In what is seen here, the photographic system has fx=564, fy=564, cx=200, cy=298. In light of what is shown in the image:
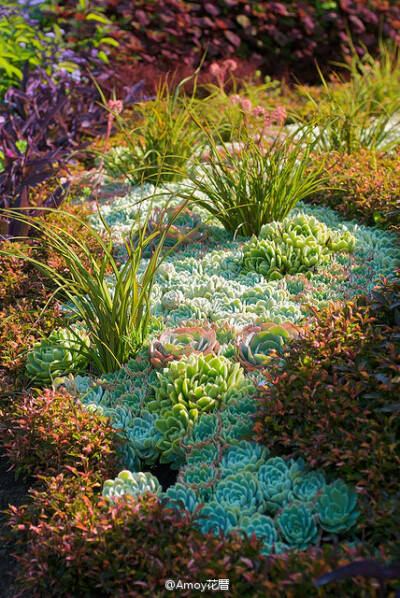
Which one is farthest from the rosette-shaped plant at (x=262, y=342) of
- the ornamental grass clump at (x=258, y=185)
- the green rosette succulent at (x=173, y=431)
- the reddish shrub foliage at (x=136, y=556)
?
the ornamental grass clump at (x=258, y=185)

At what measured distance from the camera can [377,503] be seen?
182cm

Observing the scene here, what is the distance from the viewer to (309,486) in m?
2.04

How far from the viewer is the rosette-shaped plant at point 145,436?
93.0 inches

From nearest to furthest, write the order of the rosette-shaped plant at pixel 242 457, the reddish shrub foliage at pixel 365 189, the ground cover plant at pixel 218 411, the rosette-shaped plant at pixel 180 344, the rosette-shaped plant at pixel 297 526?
the ground cover plant at pixel 218 411
the rosette-shaped plant at pixel 297 526
the rosette-shaped plant at pixel 242 457
the rosette-shaped plant at pixel 180 344
the reddish shrub foliage at pixel 365 189

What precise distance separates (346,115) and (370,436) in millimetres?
3138

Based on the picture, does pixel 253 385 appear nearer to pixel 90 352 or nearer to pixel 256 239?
pixel 90 352

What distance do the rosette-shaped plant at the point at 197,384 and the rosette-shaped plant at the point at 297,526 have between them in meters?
0.57

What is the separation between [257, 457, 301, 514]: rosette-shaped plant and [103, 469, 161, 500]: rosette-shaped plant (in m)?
0.40

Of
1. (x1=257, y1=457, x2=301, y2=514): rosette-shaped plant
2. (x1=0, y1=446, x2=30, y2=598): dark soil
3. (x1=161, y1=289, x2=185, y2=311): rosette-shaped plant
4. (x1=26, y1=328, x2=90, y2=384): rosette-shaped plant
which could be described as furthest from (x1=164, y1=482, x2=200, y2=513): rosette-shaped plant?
(x1=161, y1=289, x2=185, y2=311): rosette-shaped plant

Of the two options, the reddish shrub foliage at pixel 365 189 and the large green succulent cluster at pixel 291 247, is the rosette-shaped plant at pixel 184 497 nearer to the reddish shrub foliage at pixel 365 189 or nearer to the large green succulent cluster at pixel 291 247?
the large green succulent cluster at pixel 291 247

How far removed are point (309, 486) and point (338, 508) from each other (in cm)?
14

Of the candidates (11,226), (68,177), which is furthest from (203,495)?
(68,177)

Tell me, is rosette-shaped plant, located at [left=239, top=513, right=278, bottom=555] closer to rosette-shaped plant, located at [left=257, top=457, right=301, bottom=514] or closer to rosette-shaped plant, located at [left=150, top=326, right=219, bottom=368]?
rosette-shaped plant, located at [left=257, top=457, right=301, bottom=514]

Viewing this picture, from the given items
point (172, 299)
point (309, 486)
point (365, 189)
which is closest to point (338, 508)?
point (309, 486)
